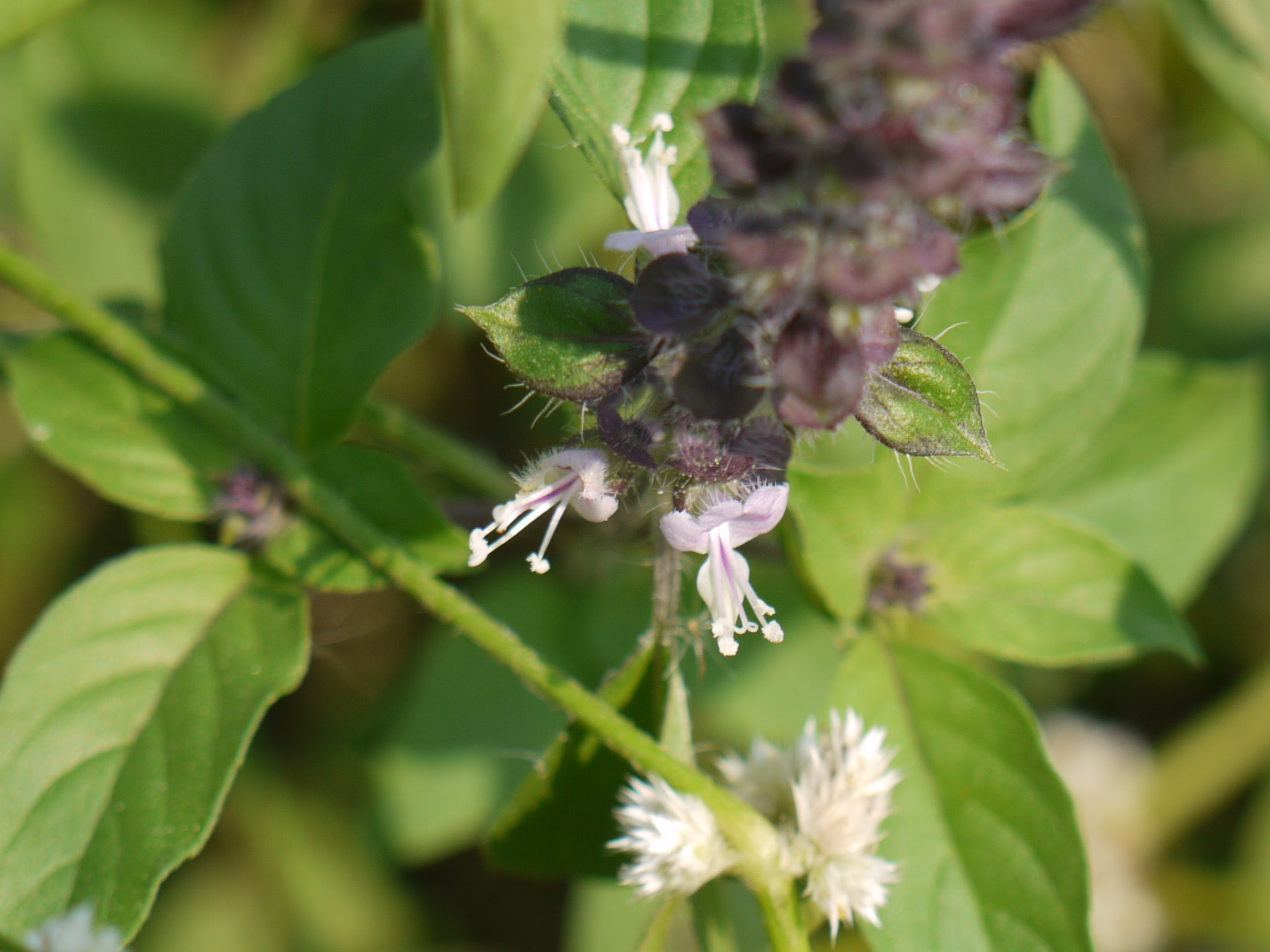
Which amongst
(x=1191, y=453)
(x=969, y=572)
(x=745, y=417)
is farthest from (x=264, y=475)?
(x=1191, y=453)

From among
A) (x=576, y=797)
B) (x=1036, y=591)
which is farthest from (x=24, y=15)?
(x=1036, y=591)

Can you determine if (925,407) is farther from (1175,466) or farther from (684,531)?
(1175,466)

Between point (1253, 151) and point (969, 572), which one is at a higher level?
point (969, 572)

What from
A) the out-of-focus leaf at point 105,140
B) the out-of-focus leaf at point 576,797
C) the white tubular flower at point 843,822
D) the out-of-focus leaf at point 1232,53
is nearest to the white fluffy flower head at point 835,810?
the white tubular flower at point 843,822

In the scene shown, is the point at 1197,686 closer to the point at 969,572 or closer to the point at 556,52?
the point at 969,572

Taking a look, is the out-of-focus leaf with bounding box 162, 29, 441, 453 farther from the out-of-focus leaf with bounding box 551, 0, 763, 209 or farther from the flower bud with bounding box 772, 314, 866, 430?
the flower bud with bounding box 772, 314, 866, 430
